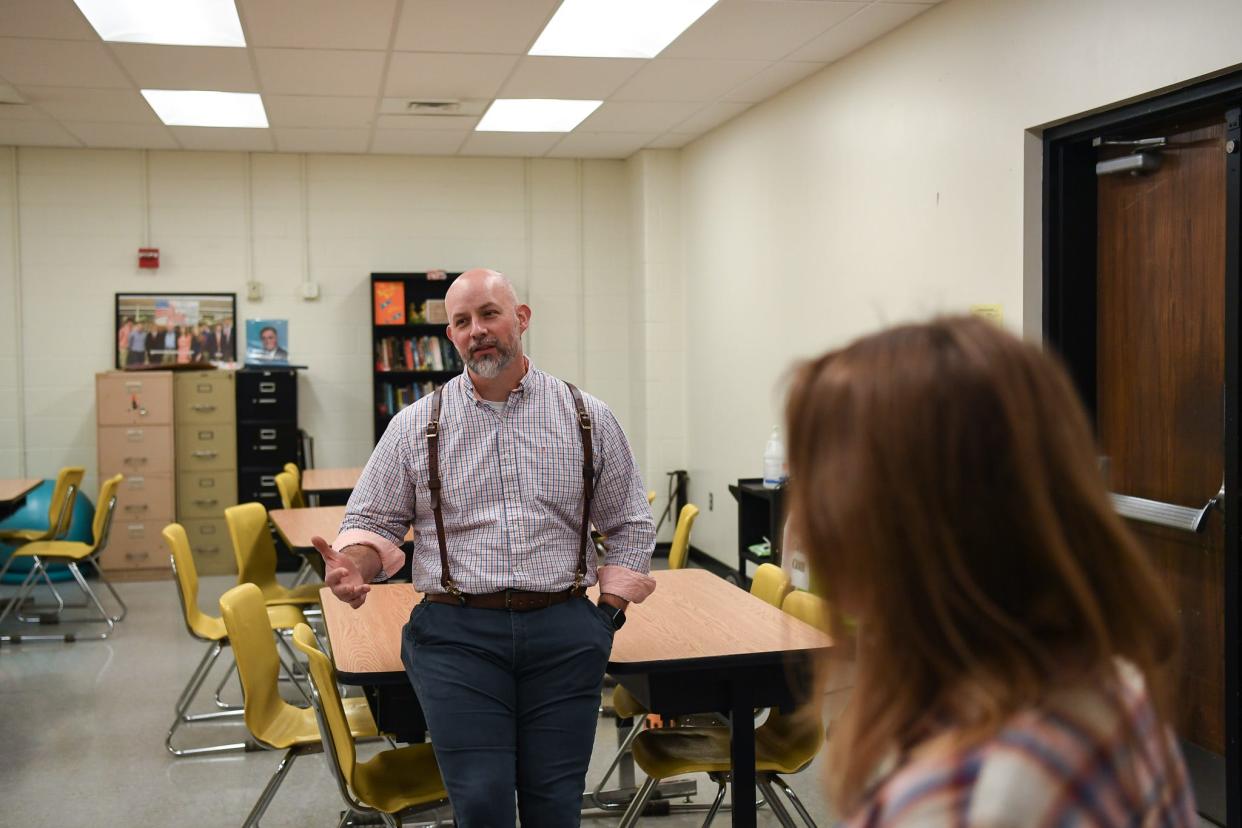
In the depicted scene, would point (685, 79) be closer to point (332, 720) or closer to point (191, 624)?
point (191, 624)

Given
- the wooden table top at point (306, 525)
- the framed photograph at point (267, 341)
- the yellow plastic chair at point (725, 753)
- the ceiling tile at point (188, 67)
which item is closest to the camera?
the yellow plastic chair at point (725, 753)

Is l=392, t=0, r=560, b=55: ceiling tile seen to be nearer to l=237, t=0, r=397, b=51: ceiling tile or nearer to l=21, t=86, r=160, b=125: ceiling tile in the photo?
l=237, t=0, r=397, b=51: ceiling tile

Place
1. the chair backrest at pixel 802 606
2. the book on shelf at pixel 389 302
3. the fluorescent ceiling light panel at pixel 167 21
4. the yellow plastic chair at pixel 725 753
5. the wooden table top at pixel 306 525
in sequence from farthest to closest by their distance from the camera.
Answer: the book on shelf at pixel 389 302
the fluorescent ceiling light panel at pixel 167 21
the wooden table top at pixel 306 525
the chair backrest at pixel 802 606
the yellow plastic chair at pixel 725 753

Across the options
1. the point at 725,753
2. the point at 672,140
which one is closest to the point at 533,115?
the point at 672,140

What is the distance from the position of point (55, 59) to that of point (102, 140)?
239cm

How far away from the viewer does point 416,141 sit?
332 inches

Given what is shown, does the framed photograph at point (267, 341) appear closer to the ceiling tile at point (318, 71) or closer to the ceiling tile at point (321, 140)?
the ceiling tile at point (321, 140)

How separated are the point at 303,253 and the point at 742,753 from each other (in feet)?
23.0

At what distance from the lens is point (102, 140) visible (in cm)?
826

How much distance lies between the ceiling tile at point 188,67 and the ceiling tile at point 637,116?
2162 millimetres

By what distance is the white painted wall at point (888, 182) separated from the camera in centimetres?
404

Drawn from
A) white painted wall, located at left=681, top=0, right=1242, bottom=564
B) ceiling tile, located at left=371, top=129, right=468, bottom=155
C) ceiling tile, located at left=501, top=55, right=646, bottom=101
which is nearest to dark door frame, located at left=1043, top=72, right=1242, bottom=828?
white painted wall, located at left=681, top=0, right=1242, bottom=564

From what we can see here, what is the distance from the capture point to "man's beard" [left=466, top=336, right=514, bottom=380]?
2.67 metres

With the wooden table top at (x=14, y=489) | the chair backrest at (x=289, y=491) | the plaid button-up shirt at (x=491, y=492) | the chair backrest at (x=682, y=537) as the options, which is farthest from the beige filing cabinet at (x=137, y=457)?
the plaid button-up shirt at (x=491, y=492)
